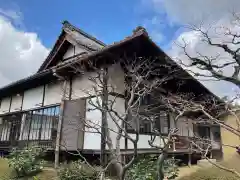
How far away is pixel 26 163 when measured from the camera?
28.8 ft

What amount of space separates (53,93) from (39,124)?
5.58 ft

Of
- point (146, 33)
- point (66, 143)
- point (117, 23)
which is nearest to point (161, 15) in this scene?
point (146, 33)

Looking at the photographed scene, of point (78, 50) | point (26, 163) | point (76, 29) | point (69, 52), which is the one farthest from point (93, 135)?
point (76, 29)

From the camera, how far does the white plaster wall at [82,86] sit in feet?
32.8

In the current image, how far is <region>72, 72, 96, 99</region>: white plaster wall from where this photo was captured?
1000 centimetres

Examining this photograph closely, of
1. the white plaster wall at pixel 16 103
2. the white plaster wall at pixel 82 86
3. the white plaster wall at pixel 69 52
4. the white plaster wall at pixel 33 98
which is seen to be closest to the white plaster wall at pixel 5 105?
the white plaster wall at pixel 16 103

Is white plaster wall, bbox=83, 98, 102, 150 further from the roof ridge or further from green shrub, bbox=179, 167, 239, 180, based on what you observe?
the roof ridge

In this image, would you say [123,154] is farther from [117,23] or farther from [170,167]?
[117,23]

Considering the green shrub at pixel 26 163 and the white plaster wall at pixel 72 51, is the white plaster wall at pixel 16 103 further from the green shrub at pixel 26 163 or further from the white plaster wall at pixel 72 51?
the green shrub at pixel 26 163

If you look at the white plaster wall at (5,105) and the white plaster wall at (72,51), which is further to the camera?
the white plaster wall at (5,105)

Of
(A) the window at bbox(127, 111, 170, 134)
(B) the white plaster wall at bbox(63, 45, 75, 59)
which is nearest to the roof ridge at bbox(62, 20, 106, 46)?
(B) the white plaster wall at bbox(63, 45, 75, 59)

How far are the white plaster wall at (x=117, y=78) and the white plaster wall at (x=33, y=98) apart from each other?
4946mm

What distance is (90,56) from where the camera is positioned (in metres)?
9.15

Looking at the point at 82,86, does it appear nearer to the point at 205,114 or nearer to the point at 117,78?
the point at 117,78
